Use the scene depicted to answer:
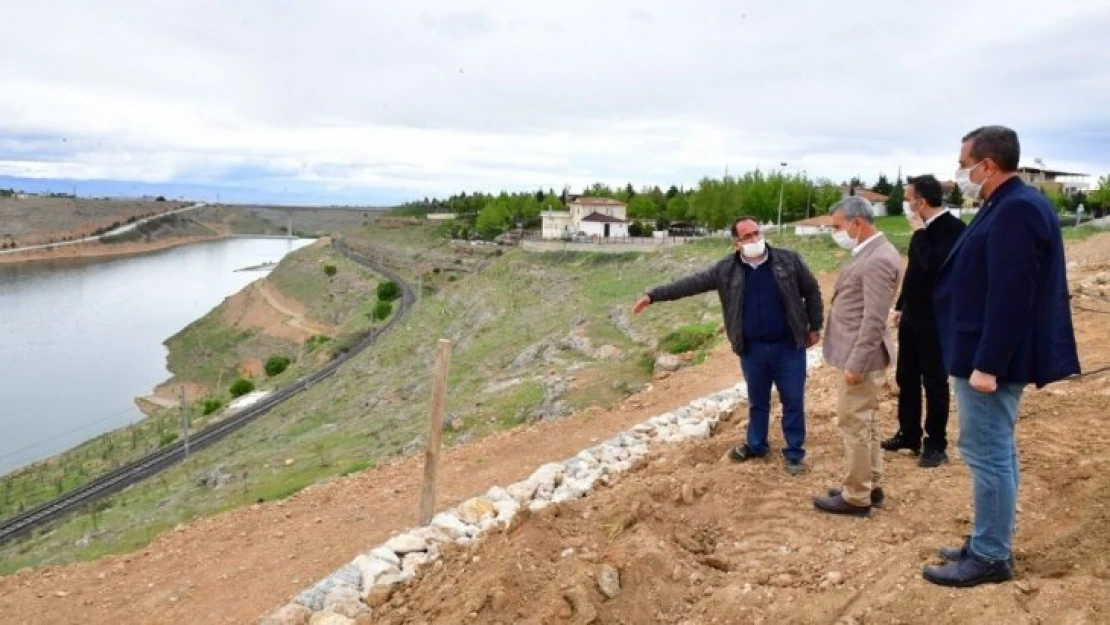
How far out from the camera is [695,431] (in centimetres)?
851

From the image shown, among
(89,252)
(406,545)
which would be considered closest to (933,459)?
(406,545)

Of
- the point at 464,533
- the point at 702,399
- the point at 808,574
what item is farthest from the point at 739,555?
the point at 702,399

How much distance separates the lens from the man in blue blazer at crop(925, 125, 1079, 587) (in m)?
3.59

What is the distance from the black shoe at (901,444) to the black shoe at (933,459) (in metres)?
0.35

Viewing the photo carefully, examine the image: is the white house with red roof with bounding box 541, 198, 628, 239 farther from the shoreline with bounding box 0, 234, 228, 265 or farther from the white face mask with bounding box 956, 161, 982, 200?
the shoreline with bounding box 0, 234, 228, 265

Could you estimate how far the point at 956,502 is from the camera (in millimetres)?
5191

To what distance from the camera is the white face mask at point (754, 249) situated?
5.97m

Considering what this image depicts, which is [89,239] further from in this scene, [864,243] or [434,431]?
[864,243]

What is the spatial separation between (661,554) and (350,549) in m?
3.38

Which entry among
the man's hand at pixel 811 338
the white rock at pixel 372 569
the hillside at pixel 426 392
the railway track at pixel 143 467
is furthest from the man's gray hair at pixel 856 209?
the railway track at pixel 143 467

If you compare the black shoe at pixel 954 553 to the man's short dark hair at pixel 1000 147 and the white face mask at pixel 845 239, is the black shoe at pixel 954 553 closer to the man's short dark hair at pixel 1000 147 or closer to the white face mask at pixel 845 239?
the man's short dark hair at pixel 1000 147

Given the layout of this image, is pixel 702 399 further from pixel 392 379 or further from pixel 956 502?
pixel 392 379

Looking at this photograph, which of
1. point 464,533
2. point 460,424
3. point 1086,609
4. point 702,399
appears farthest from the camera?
point 460,424

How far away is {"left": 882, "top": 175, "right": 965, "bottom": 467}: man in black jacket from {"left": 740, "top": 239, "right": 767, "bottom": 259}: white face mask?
1.08 meters
